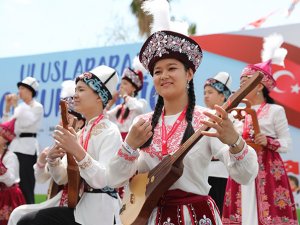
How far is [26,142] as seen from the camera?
7.27 metres

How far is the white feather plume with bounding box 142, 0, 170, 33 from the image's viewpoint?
263cm

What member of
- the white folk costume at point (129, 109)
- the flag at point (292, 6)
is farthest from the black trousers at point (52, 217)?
the flag at point (292, 6)

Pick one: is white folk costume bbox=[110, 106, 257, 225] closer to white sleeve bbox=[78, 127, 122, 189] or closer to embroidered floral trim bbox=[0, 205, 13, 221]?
white sleeve bbox=[78, 127, 122, 189]

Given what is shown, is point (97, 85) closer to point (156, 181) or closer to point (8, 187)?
point (156, 181)

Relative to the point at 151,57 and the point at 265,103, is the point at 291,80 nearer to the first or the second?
the point at 265,103

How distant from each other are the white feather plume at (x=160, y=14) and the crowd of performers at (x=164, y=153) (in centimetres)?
5

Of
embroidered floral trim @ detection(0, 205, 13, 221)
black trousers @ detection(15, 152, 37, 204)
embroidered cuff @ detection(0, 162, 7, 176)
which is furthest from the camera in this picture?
black trousers @ detection(15, 152, 37, 204)

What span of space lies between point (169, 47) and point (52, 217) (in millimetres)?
1549

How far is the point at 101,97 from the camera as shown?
151 inches

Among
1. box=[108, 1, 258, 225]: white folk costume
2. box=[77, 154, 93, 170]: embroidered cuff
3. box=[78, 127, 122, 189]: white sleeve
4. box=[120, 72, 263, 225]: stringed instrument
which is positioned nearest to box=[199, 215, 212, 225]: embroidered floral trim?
box=[108, 1, 258, 225]: white folk costume

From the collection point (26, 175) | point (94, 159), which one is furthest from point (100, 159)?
point (26, 175)

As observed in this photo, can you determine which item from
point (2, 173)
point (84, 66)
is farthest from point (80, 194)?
point (84, 66)

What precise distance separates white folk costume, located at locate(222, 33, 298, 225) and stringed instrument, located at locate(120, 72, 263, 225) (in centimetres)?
208

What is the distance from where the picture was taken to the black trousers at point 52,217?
3.46m
